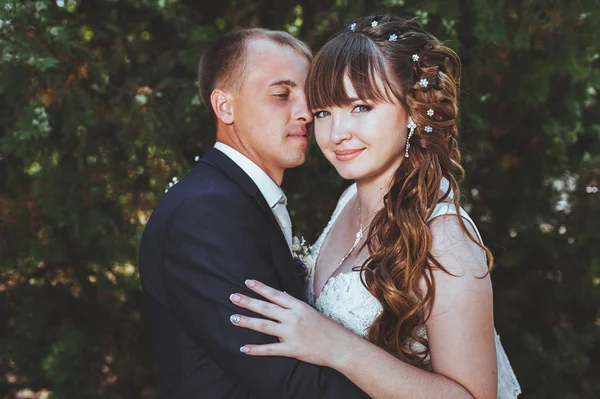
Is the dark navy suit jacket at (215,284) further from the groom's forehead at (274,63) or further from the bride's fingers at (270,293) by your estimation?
the groom's forehead at (274,63)

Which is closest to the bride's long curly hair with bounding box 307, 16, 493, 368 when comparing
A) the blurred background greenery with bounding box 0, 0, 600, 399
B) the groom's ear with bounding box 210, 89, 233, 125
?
the groom's ear with bounding box 210, 89, 233, 125

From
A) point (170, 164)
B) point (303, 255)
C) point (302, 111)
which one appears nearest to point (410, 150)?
point (302, 111)

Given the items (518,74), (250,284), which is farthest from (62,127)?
(518,74)

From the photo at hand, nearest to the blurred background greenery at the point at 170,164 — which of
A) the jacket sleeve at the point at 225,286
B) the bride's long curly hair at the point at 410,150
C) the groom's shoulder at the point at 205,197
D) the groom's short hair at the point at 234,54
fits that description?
the groom's short hair at the point at 234,54

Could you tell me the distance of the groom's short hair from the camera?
3.13 m

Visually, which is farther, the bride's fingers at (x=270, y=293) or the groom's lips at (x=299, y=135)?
the groom's lips at (x=299, y=135)

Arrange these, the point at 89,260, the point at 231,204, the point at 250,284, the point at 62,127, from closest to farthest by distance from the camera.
Result: the point at 250,284 < the point at 231,204 < the point at 62,127 < the point at 89,260

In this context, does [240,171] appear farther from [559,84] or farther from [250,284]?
[559,84]

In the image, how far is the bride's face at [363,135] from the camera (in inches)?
107

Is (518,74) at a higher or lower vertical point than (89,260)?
higher

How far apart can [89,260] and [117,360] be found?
70 centimetres

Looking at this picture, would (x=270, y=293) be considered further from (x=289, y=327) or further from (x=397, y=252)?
(x=397, y=252)

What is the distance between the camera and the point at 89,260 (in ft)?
14.4

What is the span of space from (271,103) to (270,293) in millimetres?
1047
